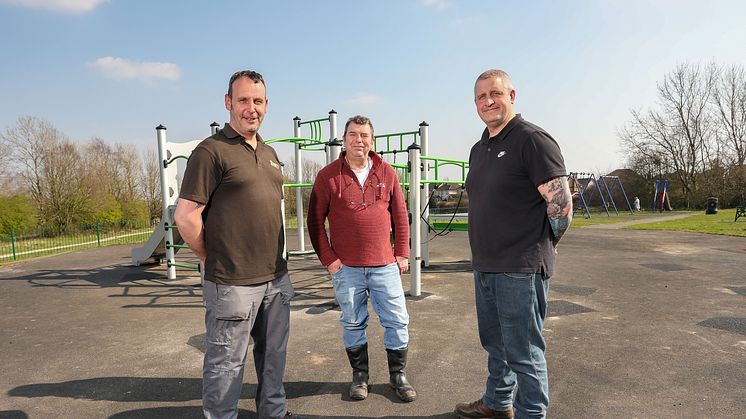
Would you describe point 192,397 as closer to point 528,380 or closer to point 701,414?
point 528,380

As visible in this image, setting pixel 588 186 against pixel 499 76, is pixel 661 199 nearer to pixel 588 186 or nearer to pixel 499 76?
pixel 588 186

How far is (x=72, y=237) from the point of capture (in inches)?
862

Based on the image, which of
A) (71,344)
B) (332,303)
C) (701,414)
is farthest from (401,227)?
(71,344)

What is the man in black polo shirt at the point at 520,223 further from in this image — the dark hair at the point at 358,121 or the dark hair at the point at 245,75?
the dark hair at the point at 245,75

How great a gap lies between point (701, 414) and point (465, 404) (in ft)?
4.84

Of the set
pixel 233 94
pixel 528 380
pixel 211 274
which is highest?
pixel 233 94

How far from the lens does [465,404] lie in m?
2.76

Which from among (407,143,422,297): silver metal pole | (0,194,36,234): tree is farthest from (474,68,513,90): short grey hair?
(0,194,36,234): tree

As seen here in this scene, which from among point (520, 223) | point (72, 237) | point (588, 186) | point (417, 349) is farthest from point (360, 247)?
point (588, 186)

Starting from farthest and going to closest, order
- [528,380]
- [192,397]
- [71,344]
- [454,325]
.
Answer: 1. [454,325]
2. [71,344]
3. [192,397]
4. [528,380]

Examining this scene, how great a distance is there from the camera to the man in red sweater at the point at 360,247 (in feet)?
9.95

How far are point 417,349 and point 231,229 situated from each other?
2.42 metres

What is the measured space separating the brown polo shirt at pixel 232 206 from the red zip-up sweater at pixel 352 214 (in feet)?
2.32

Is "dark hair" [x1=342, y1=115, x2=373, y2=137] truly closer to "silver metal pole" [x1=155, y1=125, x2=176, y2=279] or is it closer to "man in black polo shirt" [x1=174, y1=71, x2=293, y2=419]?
"man in black polo shirt" [x1=174, y1=71, x2=293, y2=419]
